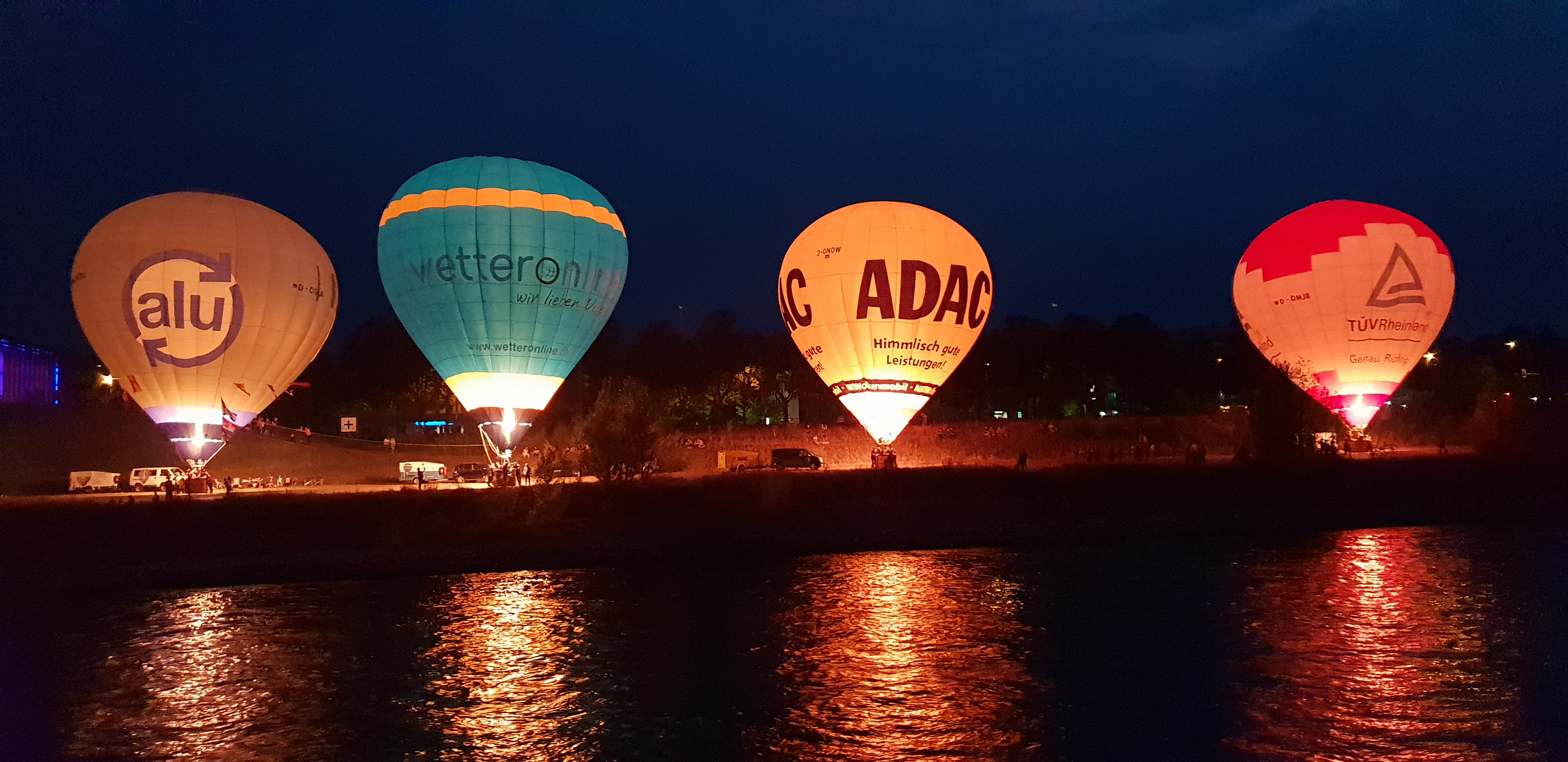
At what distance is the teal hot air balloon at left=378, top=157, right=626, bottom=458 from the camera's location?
28141 millimetres

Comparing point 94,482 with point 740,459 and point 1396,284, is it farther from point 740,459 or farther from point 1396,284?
point 1396,284

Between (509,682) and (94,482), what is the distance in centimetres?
2981

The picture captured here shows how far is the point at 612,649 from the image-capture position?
13578 mm

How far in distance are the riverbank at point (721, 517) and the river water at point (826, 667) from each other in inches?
69.3

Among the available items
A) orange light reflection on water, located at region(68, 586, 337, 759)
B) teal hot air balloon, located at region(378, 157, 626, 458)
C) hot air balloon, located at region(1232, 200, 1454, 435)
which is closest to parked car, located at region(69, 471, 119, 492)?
teal hot air balloon, located at region(378, 157, 626, 458)

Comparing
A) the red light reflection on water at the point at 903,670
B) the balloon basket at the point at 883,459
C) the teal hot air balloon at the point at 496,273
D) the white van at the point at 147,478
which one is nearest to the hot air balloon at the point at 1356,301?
the balloon basket at the point at 883,459

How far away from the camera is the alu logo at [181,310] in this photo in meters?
27.5

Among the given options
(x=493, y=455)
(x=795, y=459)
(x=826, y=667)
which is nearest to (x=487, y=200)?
(x=493, y=455)

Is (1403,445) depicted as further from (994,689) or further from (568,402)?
(568,402)

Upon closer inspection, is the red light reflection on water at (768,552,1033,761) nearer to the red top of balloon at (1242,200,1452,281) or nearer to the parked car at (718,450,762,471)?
the parked car at (718,450,762,471)

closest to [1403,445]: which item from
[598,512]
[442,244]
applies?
[598,512]

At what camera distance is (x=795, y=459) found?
37.9 metres

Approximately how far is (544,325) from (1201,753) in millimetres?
22870

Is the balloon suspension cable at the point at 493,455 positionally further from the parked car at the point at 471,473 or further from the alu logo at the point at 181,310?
the alu logo at the point at 181,310
